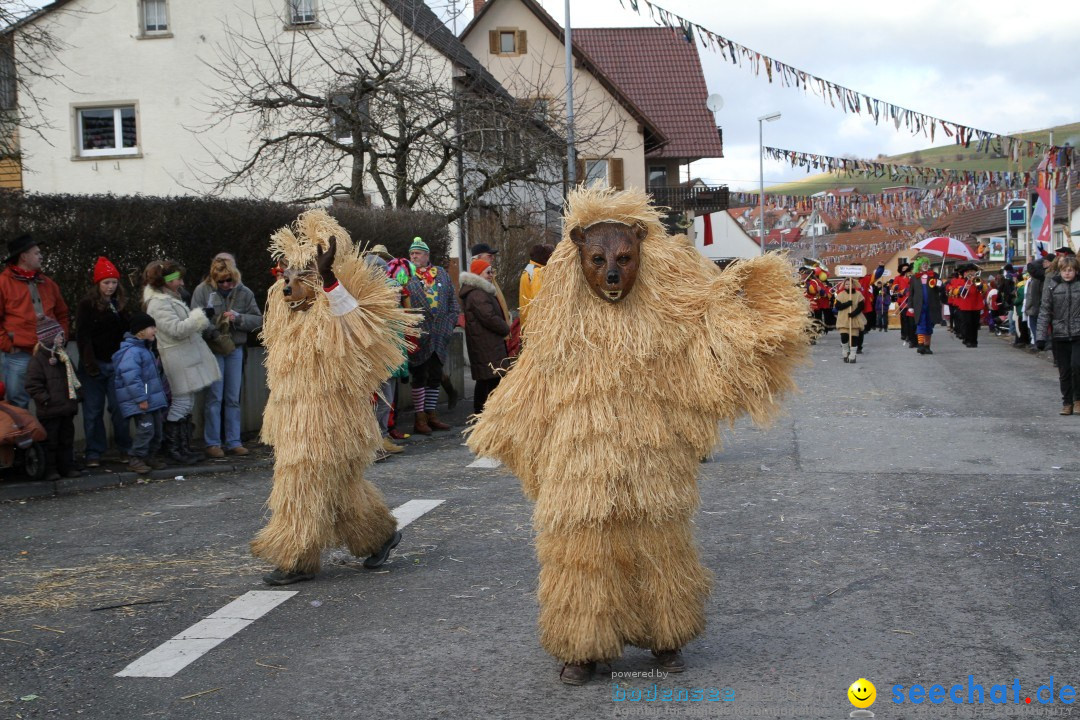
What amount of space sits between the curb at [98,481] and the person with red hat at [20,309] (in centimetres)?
79

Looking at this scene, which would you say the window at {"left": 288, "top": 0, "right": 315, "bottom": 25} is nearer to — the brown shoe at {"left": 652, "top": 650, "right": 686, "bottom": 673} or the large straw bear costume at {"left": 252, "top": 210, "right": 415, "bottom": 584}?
the large straw bear costume at {"left": 252, "top": 210, "right": 415, "bottom": 584}

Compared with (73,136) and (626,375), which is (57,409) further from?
(73,136)

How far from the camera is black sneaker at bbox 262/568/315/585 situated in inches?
247

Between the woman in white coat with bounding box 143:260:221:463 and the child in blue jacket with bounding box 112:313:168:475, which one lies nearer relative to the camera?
the child in blue jacket with bounding box 112:313:168:475

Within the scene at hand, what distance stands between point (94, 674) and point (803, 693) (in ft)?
10.1

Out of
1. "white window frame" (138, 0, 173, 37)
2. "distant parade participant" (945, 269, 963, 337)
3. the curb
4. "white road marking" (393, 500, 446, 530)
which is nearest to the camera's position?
"white road marking" (393, 500, 446, 530)

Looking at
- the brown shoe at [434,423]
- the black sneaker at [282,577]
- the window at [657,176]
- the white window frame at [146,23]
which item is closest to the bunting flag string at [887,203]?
the window at [657,176]

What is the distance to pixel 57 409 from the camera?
30.9ft

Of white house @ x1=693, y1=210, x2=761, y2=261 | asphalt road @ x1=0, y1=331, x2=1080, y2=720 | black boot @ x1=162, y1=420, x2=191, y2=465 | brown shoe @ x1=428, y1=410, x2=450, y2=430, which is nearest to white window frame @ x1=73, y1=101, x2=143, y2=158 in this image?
brown shoe @ x1=428, y1=410, x2=450, y2=430

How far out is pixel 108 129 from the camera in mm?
29953

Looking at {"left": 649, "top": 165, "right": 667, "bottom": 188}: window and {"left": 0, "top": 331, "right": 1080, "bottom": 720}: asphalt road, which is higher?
{"left": 649, "top": 165, "right": 667, "bottom": 188}: window

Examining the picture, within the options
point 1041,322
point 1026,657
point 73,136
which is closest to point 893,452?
point 1041,322

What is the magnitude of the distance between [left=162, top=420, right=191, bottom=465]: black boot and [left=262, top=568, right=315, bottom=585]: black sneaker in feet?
14.7

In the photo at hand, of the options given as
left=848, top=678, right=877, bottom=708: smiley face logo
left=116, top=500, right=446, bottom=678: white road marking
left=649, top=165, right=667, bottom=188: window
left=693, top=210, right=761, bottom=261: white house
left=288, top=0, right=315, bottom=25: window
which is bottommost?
left=116, top=500, right=446, bottom=678: white road marking
